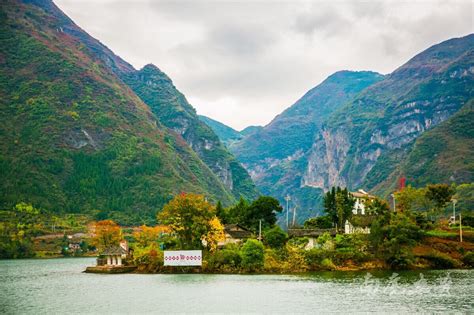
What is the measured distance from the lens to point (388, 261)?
9144 cm

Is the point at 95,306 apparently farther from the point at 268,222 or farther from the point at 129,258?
the point at 268,222

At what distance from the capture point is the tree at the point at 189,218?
96.3m

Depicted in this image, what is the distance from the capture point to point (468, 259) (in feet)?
301

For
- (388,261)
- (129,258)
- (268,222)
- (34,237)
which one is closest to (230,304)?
(388,261)

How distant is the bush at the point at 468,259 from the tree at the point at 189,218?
37.3m

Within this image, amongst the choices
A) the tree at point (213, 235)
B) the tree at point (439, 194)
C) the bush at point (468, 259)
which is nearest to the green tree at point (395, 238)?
the bush at point (468, 259)

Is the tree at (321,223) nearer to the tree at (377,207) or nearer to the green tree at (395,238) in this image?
the tree at (377,207)

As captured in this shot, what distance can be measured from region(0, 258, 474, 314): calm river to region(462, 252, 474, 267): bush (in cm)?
757

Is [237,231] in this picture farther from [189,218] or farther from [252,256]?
[252,256]

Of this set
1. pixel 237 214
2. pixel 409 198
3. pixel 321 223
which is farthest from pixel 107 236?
pixel 409 198

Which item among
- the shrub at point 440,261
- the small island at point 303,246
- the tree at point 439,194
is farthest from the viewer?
the tree at point 439,194

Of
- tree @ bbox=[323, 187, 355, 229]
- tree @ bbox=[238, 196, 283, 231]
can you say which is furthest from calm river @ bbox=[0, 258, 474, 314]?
tree @ bbox=[238, 196, 283, 231]

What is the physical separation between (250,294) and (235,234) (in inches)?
1707

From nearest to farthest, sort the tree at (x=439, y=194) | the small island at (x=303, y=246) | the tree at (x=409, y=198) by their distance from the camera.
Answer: the small island at (x=303, y=246)
the tree at (x=439, y=194)
the tree at (x=409, y=198)
